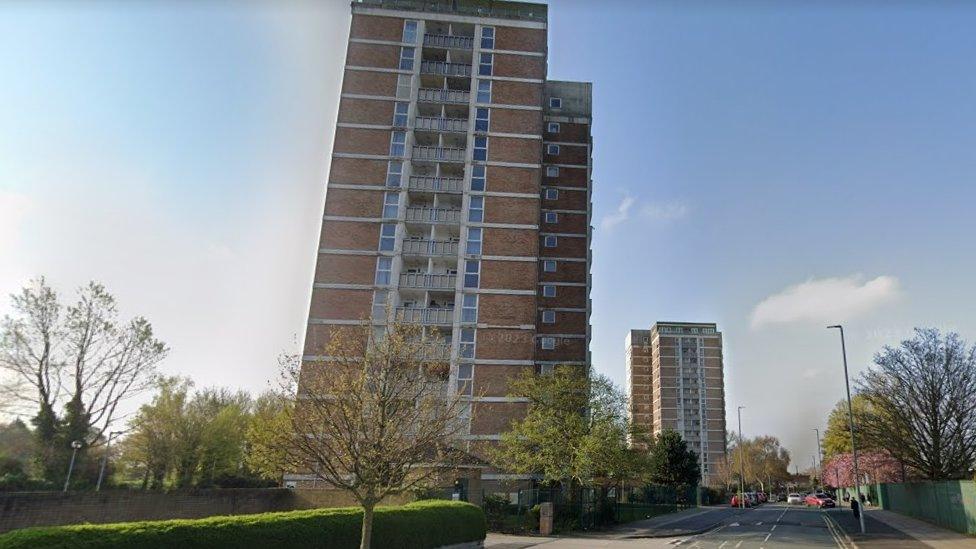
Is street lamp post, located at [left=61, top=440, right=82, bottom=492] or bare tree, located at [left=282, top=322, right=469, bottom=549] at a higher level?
bare tree, located at [left=282, top=322, right=469, bottom=549]

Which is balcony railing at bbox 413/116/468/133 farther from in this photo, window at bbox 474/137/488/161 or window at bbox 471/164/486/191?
window at bbox 471/164/486/191

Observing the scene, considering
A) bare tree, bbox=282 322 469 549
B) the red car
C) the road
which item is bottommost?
the red car

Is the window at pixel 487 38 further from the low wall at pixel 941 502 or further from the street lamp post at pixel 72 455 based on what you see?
the low wall at pixel 941 502

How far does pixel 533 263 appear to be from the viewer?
4309 cm

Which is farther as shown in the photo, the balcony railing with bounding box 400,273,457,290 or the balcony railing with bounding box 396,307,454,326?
the balcony railing with bounding box 400,273,457,290

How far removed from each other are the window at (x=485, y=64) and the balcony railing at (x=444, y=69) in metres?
0.96

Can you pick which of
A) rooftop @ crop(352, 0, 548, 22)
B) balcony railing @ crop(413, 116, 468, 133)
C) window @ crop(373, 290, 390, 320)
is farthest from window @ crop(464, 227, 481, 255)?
rooftop @ crop(352, 0, 548, 22)

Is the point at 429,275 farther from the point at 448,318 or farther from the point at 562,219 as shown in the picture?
the point at 562,219

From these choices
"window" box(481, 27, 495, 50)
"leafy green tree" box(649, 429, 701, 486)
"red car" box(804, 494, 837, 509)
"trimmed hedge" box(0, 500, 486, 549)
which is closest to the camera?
"trimmed hedge" box(0, 500, 486, 549)

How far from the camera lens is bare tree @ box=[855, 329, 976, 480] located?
116 ft

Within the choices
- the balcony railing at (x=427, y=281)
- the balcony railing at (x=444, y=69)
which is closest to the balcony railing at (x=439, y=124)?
the balcony railing at (x=444, y=69)

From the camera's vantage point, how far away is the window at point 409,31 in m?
47.2

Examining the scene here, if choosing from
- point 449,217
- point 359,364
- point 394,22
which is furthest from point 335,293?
point 359,364

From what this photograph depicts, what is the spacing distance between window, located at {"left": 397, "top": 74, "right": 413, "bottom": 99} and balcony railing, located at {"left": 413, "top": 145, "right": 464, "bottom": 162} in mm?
4400
